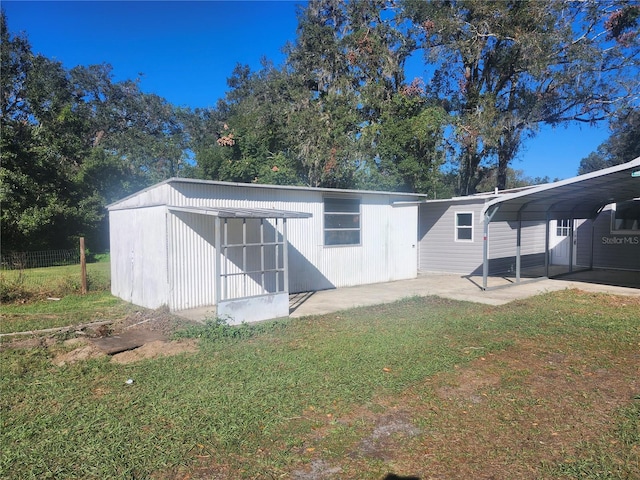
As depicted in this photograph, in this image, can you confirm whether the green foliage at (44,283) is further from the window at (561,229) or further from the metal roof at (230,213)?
the window at (561,229)

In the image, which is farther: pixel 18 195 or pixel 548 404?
pixel 18 195

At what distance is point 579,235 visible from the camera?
1611 cm

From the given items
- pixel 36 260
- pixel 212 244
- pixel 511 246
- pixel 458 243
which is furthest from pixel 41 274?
pixel 511 246

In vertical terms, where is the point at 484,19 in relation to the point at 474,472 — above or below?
above

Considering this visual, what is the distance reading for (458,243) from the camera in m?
14.6

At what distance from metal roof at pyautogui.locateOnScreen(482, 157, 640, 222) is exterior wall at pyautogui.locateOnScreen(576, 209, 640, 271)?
5.05ft

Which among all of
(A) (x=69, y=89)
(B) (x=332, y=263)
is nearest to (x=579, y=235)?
(B) (x=332, y=263)

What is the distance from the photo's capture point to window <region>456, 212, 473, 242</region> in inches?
564

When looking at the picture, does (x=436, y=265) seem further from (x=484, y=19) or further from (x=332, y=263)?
(x=484, y=19)

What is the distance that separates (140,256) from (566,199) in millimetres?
11137

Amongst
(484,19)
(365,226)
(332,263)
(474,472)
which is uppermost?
(484,19)

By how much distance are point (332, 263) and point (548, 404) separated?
7825 millimetres

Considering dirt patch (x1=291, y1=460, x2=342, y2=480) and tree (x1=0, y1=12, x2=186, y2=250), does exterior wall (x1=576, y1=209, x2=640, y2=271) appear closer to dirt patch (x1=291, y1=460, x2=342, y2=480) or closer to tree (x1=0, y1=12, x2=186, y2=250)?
dirt patch (x1=291, y1=460, x2=342, y2=480)

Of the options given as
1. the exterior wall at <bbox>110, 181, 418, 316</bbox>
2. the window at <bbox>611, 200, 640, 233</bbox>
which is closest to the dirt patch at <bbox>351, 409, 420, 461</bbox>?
the exterior wall at <bbox>110, 181, 418, 316</bbox>
